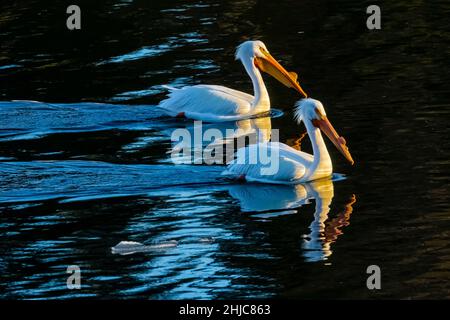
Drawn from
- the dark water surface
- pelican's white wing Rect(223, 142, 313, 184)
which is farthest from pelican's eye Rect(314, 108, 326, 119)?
the dark water surface

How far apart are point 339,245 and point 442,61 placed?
6.31 meters

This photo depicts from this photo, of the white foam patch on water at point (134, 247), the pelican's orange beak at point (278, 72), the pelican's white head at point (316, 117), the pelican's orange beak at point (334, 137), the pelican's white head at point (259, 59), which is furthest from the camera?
the pelican's white head at point (259, 59)

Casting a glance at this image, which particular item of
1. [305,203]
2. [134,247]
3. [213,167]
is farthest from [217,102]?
[134,247]

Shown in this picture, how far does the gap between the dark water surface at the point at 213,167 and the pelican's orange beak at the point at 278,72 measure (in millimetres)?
357

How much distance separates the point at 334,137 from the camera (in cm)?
1090

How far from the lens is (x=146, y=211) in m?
9.95

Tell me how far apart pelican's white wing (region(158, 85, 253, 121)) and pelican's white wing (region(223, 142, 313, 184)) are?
273cm

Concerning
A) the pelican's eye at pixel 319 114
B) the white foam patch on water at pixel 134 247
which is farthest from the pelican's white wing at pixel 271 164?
the white foam patch on water at pixel 134 247

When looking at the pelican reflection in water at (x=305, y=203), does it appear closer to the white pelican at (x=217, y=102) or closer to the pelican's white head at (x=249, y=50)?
the white pelican at (x=217, y=102)

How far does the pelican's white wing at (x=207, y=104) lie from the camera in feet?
44.2

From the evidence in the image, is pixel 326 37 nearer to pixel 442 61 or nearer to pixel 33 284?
pixel 442 61

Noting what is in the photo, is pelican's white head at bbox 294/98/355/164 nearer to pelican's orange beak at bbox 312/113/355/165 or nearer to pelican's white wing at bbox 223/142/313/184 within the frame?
pelican's orange beak at bbox 312/113/355/165

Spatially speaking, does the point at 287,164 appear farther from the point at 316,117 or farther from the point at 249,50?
the point at 249,50
